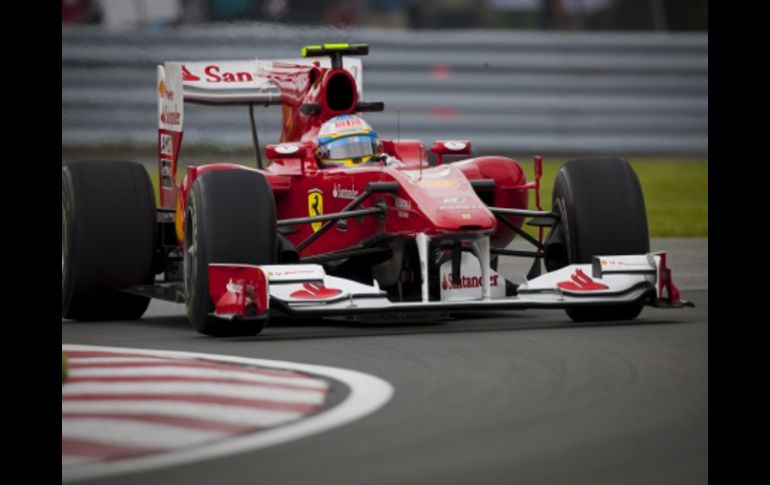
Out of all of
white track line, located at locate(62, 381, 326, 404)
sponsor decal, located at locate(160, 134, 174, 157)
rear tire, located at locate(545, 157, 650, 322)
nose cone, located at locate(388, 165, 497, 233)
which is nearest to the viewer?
white track line, located at locate(62, 381, 326, 404)

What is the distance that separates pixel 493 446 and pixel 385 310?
3.25 m

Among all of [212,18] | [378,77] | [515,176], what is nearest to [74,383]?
[515,176]

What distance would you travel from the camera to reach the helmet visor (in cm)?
1079

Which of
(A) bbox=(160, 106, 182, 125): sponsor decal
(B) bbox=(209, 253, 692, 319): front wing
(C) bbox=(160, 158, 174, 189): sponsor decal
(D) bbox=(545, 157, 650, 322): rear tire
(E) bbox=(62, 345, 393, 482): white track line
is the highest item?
(A) bbox=(160, 106, 182, 125): sponsor decal

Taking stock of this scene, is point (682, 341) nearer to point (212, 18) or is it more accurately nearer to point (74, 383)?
point (74, 383)

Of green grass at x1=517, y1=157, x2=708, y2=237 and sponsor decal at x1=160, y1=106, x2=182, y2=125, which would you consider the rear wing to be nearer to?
sponsor decal at x1=160, y1=106, x2=182, y2=125

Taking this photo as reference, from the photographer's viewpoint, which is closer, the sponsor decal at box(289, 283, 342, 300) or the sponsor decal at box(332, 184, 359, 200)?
the sponsor decal at box(289, 283, 342, 300)

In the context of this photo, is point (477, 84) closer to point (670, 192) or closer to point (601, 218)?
point (670, 192)

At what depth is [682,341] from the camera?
29.1 feet

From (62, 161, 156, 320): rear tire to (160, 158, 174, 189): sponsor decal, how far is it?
76 centimetres

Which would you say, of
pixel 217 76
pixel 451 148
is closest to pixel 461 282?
pixel 451 148

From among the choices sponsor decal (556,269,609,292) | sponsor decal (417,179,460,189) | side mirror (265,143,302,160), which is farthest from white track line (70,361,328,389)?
side mirror (265,143,302,160)

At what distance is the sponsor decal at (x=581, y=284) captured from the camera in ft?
31.9

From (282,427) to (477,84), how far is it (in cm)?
1632
